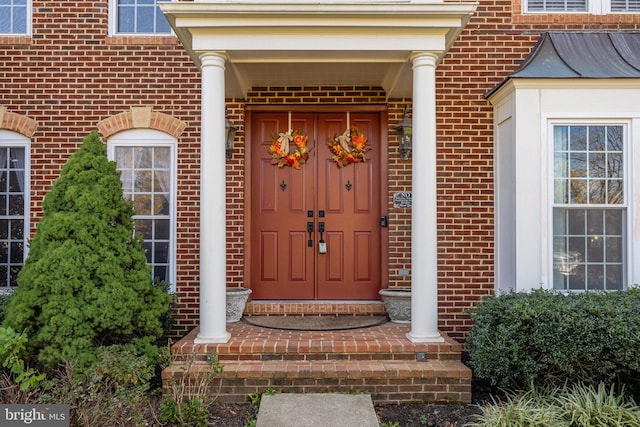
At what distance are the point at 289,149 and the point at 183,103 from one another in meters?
1.34

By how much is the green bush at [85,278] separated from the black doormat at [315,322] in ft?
3.79

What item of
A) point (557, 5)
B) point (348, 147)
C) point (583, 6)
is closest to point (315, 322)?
point (348, 147)

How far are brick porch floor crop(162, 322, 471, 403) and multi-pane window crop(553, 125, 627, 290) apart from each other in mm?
1591

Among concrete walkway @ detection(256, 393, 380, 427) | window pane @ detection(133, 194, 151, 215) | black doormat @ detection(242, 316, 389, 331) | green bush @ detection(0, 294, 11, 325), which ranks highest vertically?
window pane @ detection(133, 194, 151, 215)

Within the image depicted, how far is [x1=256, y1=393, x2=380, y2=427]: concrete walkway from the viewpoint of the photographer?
3713 millimetres

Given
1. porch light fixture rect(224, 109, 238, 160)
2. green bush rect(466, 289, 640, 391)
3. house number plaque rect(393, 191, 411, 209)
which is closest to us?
green bush rect(466, 289, 640, 391)

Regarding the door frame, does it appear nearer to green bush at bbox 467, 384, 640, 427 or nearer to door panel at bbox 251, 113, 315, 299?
door panel at bbox 251, 113, 315, 299

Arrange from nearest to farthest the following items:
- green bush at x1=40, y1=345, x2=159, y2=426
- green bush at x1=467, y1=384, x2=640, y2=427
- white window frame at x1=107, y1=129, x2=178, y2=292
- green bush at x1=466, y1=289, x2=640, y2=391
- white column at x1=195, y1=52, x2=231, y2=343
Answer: green bush at x1=40, y1=345, x2=159, y2=426
green bush at x1=467, y1=384, x2=640, y2=427
green bush at x1=466, y1=289, x2=640, y2=391
white column at x1=195, y1=52, x2=231, y2=343
white window frame at x1=107, y1=129, x2=178, y2=292

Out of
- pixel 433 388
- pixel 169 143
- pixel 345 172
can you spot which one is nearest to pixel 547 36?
pixel 345 172

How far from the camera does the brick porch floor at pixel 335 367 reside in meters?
4.34

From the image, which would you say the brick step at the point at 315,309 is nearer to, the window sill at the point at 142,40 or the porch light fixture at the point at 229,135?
the porch light fixture at the point at 229,135

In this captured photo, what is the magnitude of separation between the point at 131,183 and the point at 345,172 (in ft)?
8.34

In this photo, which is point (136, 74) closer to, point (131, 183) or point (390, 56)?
point (131, 183)

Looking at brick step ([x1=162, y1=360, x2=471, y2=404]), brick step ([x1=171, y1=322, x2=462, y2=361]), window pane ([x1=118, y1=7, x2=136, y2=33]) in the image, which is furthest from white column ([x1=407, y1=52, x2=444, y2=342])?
window pane ([x1=118, y1=7, x2=136, y2=33])
